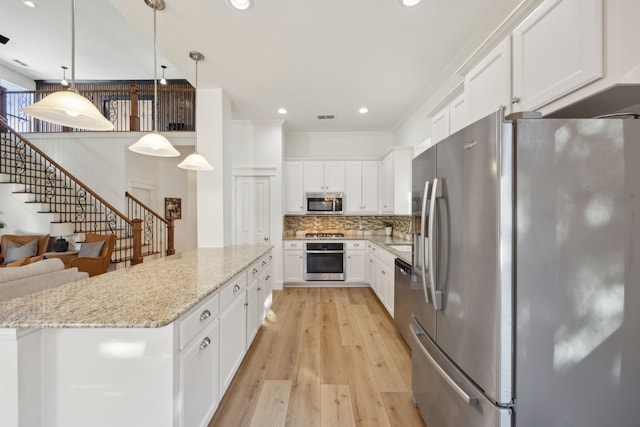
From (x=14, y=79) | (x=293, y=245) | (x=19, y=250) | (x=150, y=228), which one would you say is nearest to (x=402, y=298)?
(x=293, y=245)

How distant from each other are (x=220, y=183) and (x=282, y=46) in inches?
71.0

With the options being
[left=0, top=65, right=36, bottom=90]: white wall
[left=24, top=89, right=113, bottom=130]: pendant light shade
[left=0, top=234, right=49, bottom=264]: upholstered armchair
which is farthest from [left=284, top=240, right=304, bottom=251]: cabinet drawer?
[left=0, top=65, right=36, bottom=90]: white wall

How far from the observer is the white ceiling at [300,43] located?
202cm

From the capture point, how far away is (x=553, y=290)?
0.99m

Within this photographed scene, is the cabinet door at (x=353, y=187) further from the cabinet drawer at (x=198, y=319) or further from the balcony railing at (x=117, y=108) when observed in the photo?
the balcony railing at (x=117, y=108)

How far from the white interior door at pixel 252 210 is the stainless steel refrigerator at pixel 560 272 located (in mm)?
3834

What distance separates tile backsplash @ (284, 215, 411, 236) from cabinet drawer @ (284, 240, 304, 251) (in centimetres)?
54

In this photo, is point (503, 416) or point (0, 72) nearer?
point (503, 416)

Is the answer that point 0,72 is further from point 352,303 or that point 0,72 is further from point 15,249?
point 352,303

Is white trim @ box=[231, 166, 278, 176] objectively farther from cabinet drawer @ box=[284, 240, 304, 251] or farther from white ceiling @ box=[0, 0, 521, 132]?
cabinet drawer @ box=[284, 240, 304, 251]

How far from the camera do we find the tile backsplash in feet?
16.9

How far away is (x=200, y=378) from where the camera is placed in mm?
1393

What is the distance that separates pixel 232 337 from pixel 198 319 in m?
0.65

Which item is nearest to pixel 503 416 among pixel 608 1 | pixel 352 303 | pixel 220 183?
pixel 608 1
